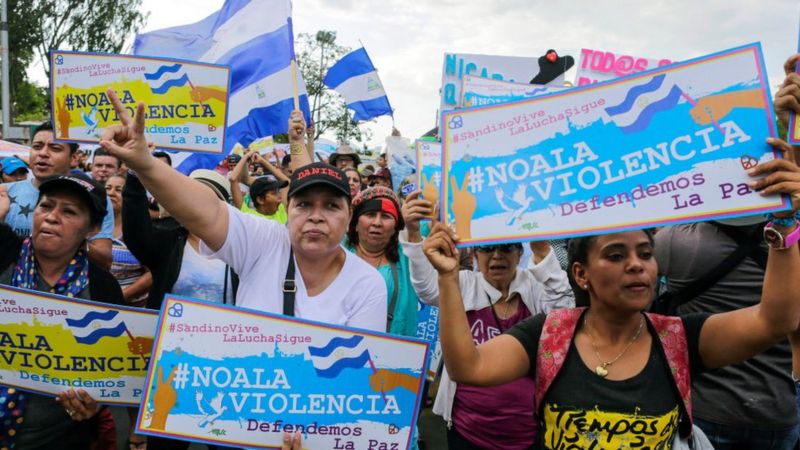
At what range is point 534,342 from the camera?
2.13 m

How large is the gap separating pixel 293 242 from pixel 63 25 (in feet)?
124

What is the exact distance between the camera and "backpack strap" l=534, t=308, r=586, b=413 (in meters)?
2.05

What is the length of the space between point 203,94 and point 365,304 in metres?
2.37

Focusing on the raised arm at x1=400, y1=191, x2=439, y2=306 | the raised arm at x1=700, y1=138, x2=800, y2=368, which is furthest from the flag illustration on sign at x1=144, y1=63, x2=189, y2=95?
the raised arm at x1=700, y1=138, x2=800, y2=368

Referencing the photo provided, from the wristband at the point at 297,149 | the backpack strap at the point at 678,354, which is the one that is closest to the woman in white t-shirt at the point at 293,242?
the backpack strap at the point at 678,354

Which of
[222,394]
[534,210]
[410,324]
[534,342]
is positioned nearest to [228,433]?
[222,394]

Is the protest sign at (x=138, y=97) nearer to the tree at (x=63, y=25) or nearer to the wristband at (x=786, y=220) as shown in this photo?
the wristband at (x=786, y=220)

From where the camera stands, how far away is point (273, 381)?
2240mm

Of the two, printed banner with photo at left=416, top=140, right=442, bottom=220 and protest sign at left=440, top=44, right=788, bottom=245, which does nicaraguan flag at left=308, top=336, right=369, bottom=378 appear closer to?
protest sign at left=440, top=44, right=788, bottom=245

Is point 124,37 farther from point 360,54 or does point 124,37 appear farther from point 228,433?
point 228,433

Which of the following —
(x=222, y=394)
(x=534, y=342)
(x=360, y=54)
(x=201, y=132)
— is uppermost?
(x=360, y=54)

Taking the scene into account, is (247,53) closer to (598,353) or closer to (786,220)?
(598,353)

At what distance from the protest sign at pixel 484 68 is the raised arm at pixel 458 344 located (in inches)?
213

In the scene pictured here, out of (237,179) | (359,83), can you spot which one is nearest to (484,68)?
(359,83)
